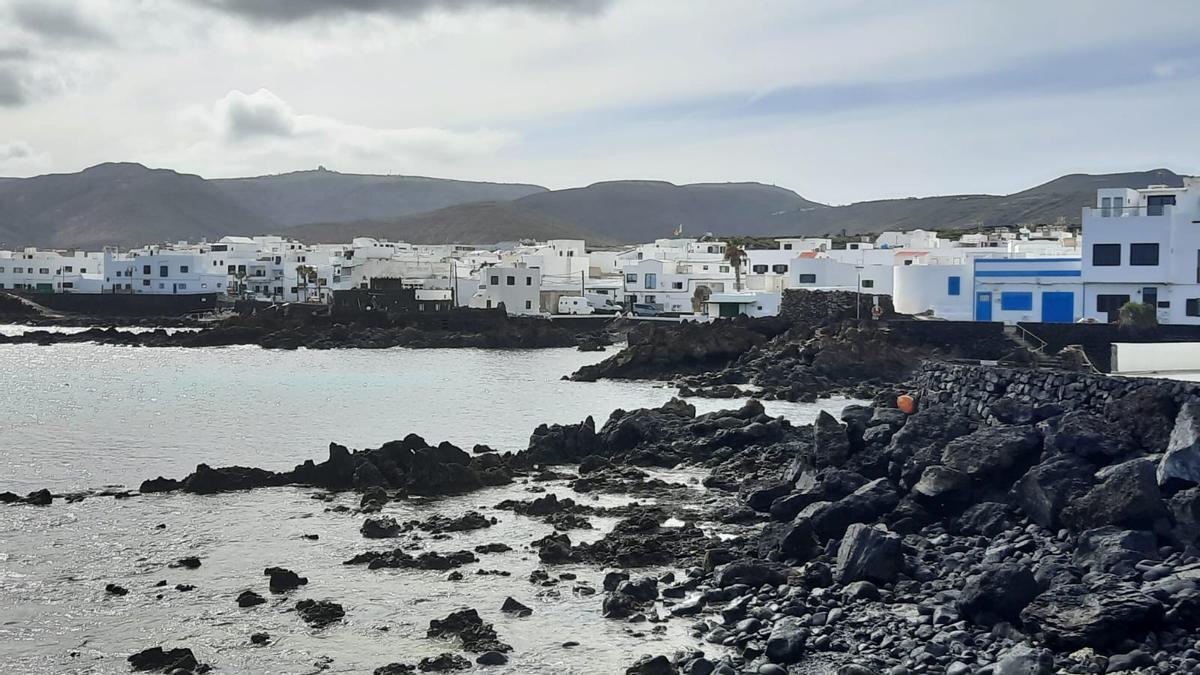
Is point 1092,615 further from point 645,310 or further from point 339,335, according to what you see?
point 645,310

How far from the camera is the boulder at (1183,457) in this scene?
14.0 meters

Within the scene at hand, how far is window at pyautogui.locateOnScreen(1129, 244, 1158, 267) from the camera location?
41.2 metres

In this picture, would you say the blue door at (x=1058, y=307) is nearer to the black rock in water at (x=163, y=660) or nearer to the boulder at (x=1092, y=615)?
the boulder at (x=1092, y=615)

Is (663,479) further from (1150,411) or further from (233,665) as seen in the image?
(233,665)


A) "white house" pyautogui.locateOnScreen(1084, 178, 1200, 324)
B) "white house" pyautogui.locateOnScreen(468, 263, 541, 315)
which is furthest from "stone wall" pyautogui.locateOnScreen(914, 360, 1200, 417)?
"white house" pyautogui.locateOnScreen(468, 263, 541, 315)

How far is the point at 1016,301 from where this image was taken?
154 feet

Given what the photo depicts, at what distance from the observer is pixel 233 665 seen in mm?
13438

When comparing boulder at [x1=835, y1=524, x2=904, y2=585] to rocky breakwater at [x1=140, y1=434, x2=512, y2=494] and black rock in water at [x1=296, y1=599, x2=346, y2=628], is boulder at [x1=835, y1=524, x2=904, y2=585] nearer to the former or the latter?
black rock in water at [x1=296, y1=599, x2=346, y2=628]

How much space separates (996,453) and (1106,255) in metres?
29.6

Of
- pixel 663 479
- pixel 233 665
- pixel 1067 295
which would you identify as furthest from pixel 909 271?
pixel 233 665

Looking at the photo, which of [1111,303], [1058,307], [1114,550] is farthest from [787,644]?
[1058,307]

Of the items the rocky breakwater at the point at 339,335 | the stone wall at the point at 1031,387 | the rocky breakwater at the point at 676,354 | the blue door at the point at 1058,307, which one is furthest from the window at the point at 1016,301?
the rocky breakwater at the point at 339,335

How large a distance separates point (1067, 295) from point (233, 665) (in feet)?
126

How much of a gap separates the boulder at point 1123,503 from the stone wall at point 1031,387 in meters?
1.75
